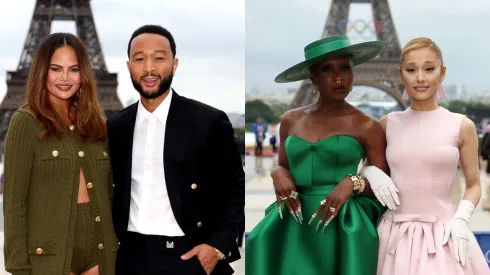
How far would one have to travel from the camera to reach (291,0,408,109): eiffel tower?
19.5 m

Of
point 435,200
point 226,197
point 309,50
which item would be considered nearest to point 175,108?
point 226,197

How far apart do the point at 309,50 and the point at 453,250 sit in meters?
1.00

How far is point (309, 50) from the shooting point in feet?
9.08

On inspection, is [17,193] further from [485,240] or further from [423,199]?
[485,240]

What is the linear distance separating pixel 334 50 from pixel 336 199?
603mm

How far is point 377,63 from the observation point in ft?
65.6

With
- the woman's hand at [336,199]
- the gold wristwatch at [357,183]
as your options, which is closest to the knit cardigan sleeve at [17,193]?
the woman's hand at [336,199]

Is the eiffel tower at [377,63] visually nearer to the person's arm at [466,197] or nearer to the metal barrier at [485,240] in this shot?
the metal barrier at [485,240]

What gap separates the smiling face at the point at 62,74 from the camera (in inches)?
102

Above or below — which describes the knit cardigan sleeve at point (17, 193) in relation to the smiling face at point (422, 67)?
below

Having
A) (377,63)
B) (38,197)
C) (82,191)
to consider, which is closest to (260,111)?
(377,63)

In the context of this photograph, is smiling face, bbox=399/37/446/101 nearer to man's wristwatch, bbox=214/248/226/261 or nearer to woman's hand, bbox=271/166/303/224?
woman's hand, bbox=271/166/303/224

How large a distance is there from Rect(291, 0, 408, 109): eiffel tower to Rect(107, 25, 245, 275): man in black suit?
13.7m

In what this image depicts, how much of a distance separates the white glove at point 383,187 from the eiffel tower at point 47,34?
60.2 ft
